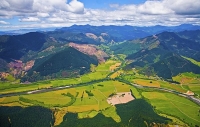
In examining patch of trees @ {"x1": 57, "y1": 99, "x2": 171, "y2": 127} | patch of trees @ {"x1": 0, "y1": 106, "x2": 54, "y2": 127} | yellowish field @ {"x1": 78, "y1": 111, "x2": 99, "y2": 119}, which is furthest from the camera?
yellowish field @ {"x1": 78, "y1": 111, "x2": 99, "y2": 119}

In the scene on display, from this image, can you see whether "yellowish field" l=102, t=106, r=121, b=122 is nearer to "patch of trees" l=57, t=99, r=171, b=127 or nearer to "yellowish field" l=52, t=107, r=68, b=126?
"patch of trees" l=57, t=99, r=171, b=127

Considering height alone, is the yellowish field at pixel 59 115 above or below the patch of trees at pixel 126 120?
below

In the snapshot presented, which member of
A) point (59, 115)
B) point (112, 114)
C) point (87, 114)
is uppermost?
point (59, 115)

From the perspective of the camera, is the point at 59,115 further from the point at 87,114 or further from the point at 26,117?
the point at 26,117

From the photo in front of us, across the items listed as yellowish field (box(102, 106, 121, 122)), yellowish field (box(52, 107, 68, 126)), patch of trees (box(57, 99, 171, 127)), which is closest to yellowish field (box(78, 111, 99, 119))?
patch of trees (box(57, 99, 171, 127))

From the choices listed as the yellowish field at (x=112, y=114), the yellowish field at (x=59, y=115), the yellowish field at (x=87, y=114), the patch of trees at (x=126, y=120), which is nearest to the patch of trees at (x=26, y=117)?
the yellowish field at (x=59, y=115)

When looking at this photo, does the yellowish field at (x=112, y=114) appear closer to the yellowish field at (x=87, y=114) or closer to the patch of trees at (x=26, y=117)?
the yellowish field at (x=87, y=114)

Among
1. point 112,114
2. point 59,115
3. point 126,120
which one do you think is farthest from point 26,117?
point 126,120

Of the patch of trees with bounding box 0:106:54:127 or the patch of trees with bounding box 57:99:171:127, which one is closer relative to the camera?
the patch of trees with bounding box 57:99:171:127

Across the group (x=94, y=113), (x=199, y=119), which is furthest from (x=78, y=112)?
(x=199, y=119)

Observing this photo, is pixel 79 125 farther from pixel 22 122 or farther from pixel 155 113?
pixel 155 113

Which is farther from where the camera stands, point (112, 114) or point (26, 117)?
point (112, 114)
